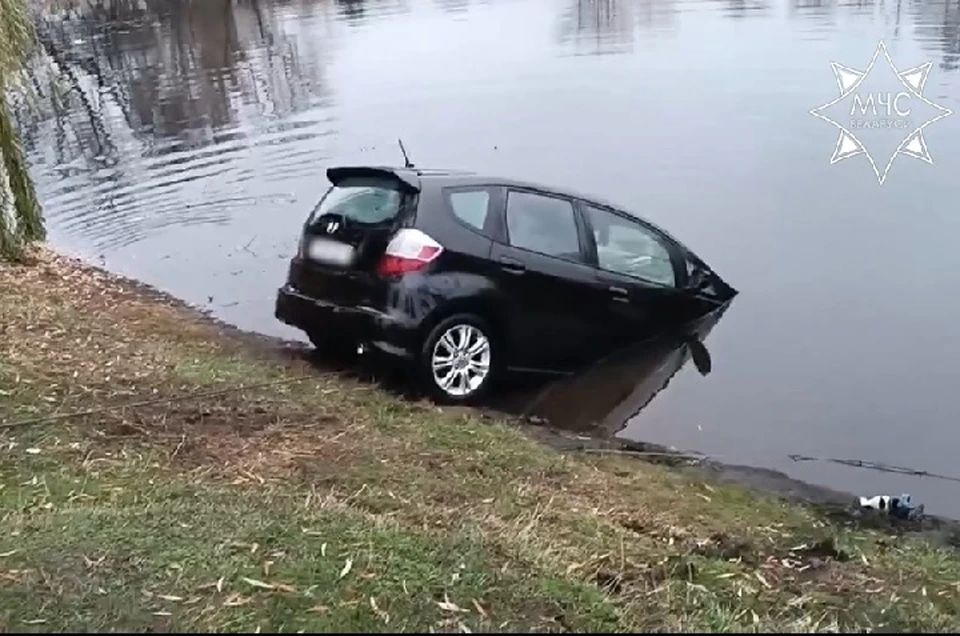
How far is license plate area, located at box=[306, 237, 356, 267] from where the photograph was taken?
879cm

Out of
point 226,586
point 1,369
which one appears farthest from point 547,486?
point 1,369

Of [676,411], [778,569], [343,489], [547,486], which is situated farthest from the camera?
[676,411]

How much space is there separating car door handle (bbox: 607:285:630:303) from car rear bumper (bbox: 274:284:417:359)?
6.89ft

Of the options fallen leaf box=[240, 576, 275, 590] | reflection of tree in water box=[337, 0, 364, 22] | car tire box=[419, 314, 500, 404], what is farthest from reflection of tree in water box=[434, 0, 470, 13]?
fallen leaf box=[240, 576, 275, 590]

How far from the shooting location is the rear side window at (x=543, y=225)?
916 cm

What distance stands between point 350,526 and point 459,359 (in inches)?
152

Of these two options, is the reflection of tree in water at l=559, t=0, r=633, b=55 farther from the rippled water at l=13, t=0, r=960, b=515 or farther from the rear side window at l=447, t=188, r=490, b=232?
the rear side window at l=447, t=188, r=490, b=232

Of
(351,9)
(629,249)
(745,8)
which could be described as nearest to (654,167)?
(629,249)

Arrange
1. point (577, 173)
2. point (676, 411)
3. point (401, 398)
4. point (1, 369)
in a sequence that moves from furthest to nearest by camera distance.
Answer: point (577, 173) < point (676, 411) < point (401, 398) < point (1, 369)

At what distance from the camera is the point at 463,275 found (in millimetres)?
8695

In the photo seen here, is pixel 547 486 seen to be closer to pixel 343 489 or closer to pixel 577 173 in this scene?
pixel 343 489

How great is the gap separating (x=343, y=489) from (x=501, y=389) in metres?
3.32

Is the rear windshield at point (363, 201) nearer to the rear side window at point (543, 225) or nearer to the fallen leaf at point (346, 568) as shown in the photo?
the rear side window at point (543, 225)

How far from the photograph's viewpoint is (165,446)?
699 cm
